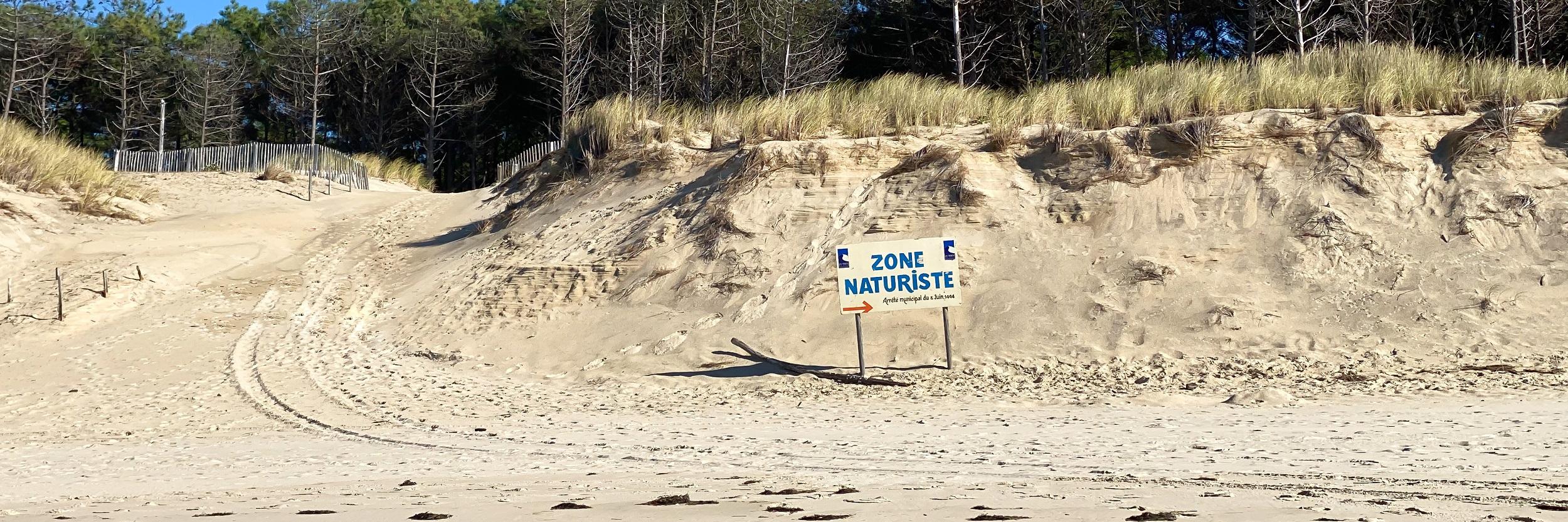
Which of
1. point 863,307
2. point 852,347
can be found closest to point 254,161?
point 852,347

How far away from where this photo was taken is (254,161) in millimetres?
30188

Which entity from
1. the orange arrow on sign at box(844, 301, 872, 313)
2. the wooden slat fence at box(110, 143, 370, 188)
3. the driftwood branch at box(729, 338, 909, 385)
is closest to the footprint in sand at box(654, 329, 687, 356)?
the driftwood branch at box(729, 338, 909, 385)

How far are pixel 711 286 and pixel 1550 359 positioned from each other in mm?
8220

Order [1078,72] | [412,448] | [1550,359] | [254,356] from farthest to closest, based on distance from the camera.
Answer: [1078,72]
[254,356]
[1550,359]
[412,448]

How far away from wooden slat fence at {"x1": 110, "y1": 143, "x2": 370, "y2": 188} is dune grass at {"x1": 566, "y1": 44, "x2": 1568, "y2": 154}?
1269 cm

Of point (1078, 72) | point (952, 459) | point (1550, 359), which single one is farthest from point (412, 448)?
point (1078, 72)

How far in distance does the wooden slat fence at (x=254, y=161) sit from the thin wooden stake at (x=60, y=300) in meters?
11.5

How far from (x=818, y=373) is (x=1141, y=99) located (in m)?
6.61

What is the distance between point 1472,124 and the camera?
13.4 meters

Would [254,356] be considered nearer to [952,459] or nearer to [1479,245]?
[952,459]

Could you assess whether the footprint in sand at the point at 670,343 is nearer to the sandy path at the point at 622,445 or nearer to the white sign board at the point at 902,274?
the sandy path at the point at 622,445

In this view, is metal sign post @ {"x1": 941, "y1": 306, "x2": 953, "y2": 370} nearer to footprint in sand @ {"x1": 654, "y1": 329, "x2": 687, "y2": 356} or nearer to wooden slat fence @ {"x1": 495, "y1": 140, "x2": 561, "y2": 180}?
footprint in sand @ {"x1": 654, "y1": 329, "x2": 687, "y2": 356}

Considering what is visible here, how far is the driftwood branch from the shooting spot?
10969 millimetres

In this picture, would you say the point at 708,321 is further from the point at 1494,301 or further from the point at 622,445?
the point at 1494,301
